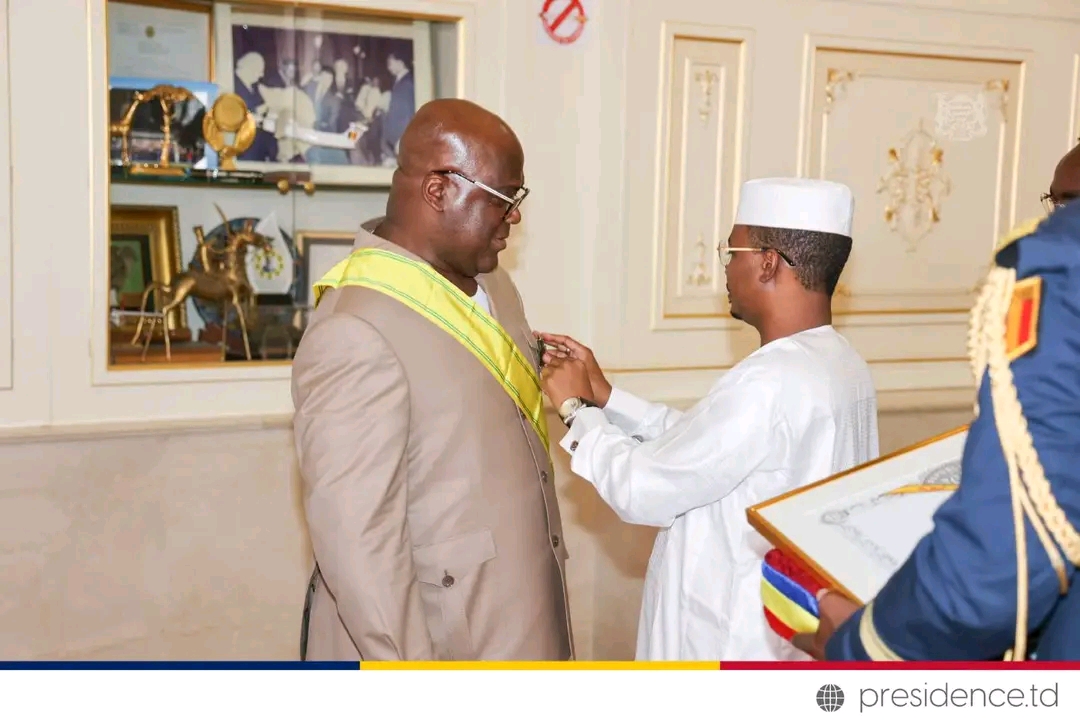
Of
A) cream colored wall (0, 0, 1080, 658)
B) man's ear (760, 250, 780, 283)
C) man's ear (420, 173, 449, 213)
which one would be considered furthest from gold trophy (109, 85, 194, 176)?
man's ear (760, 250, 780, 283)

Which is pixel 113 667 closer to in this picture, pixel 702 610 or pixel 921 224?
pixel 702 610

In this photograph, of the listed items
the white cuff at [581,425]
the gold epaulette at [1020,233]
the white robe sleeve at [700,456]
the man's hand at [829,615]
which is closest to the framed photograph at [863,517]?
the man's hand at [829,615]

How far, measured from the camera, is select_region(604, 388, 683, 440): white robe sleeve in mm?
2346

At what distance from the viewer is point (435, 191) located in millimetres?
1931

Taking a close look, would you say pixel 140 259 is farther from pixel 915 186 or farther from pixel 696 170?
pixel 915 186

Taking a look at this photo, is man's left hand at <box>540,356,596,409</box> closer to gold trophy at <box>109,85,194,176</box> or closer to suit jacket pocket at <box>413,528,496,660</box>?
suit jacket pocket at <box>413,528,496,660</box>

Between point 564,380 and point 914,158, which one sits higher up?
point 914,158

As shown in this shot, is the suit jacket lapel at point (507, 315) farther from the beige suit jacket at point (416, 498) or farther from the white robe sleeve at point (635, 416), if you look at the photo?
the white robe sleeve at point (635, 416)

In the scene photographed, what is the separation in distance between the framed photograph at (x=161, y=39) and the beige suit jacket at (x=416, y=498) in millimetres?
1261

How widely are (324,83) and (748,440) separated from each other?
5.78 feet

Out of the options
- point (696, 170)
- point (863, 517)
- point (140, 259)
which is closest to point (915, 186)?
point (696, 170)

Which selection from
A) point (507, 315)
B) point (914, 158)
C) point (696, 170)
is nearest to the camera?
point (507, 315)

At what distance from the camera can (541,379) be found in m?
2.25
